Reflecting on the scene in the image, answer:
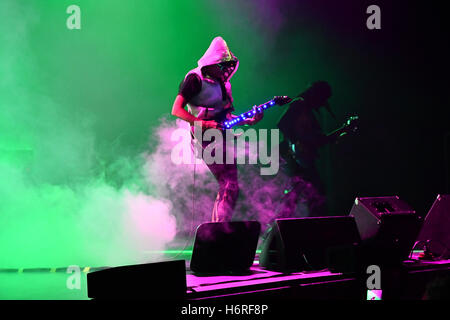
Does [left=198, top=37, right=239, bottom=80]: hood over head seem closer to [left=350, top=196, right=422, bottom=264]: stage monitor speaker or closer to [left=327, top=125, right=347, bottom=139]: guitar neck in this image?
[left=350, top=196, right=422, bottom=264]: stage monitor speaker

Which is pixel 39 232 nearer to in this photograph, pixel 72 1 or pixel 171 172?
pixel 171 172

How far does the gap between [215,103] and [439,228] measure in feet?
7.55

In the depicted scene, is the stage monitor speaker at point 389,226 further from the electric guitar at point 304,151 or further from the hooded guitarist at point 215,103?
the electric guitar at point 304,151

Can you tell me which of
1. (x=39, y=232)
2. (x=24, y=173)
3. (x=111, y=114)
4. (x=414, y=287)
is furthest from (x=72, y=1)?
(x=414, y=287)

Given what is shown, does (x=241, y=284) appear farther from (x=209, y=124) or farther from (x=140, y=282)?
(x=209, y=124)

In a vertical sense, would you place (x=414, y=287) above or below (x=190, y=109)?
below

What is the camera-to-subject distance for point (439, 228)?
11.5 ft

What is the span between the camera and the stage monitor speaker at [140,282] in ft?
6.13

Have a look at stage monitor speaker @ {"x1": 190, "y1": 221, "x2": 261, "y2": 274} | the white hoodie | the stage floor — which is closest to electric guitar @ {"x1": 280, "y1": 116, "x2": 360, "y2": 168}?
the white hoodie

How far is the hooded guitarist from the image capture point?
3680mm

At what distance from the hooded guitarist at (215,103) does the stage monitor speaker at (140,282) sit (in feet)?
5.19

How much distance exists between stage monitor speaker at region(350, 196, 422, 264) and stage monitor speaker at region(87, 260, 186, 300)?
146 centimetres

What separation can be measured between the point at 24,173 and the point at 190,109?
8.91 feet

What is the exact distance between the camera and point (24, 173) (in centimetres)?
A: 525
